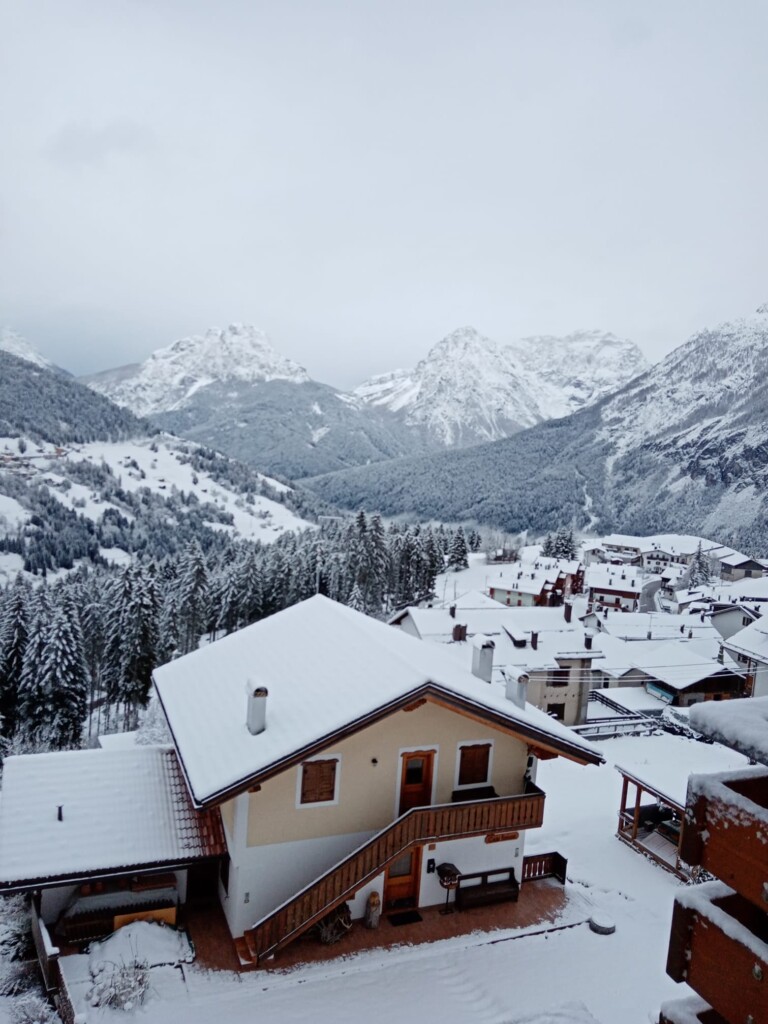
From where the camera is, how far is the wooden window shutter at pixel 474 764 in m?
16.0

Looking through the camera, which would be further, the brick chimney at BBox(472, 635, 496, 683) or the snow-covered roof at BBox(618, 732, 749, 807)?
the snow-covered roof at BBox(618, 732, 749, 807)

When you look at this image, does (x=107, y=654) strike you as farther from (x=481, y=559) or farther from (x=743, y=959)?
(x=481, y=559)

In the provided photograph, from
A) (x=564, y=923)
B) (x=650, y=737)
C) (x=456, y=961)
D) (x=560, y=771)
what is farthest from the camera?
(x=650, y=737)

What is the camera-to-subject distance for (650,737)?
32969mm

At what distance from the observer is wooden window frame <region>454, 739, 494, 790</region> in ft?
52.3

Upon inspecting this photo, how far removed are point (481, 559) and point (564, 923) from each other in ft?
348

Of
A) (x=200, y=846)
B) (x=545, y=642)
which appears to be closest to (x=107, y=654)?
(x=545, y=642)

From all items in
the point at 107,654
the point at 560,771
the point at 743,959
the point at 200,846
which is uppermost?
the point at 743,959

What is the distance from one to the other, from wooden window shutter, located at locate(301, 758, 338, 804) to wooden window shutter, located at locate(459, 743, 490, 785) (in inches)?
132

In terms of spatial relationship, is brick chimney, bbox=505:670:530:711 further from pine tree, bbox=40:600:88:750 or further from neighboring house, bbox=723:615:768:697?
pine tree, bbox=40:600:88:750

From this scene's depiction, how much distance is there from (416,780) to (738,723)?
13396 millimetres

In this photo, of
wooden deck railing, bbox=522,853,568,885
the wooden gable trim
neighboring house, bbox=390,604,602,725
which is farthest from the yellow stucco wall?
neighboring house, bbox=390,604,602,725

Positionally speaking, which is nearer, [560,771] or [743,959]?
[743,959]

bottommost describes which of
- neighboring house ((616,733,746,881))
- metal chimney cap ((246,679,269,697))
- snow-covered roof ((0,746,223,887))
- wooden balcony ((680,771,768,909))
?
neighboring house ((616,733,746,881))
